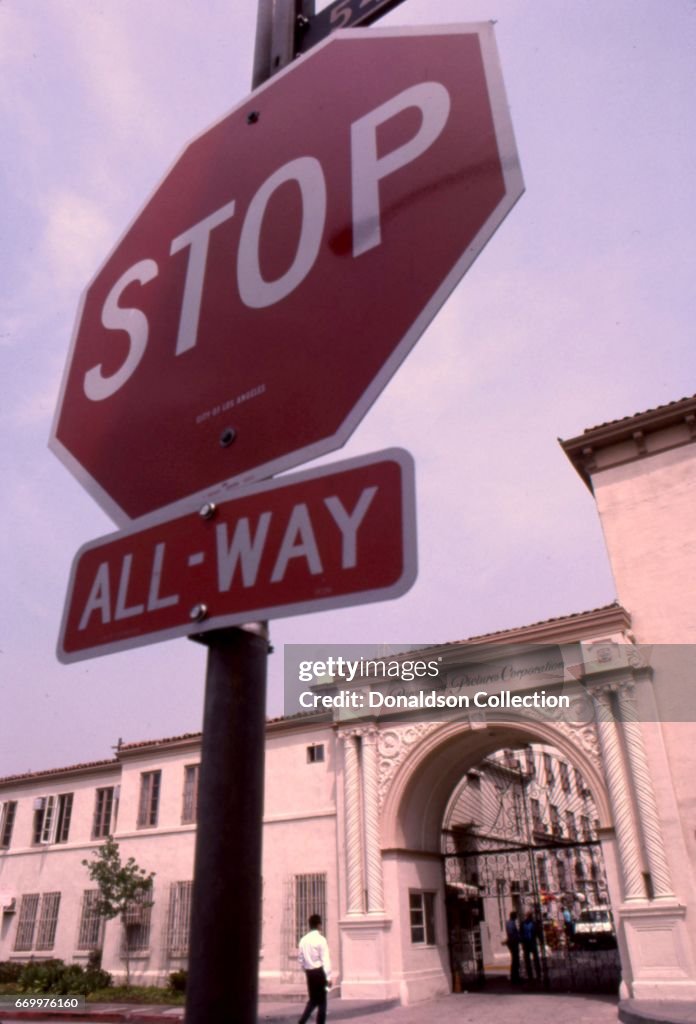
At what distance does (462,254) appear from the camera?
1.41 m

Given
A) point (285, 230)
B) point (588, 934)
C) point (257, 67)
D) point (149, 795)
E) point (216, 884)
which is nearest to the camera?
point (216, 884)

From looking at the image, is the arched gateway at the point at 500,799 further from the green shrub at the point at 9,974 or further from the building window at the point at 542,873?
the building window at the point at 542,873

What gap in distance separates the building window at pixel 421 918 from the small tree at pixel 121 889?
284 inches

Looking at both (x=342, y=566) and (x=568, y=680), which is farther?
(x=568, y=680)

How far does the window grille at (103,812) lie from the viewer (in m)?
22.3

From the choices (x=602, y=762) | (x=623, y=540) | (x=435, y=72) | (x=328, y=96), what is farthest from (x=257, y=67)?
(x=623, y=540)

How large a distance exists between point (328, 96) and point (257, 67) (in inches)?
18.7

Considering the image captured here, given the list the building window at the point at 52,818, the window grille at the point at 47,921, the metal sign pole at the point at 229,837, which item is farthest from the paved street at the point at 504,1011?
the metal sign pole at the point at 229,837

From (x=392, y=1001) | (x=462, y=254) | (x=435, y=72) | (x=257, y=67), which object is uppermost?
(x=257, y=67)

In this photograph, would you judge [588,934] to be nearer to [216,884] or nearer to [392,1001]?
[392,1001]

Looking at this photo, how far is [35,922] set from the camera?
22.1m

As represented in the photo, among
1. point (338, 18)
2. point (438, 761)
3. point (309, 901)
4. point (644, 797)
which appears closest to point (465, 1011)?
point (309, 901)

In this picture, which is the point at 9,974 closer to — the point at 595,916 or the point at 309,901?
the point at 309,901

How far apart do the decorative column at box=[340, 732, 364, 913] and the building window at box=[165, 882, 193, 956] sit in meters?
4.79
